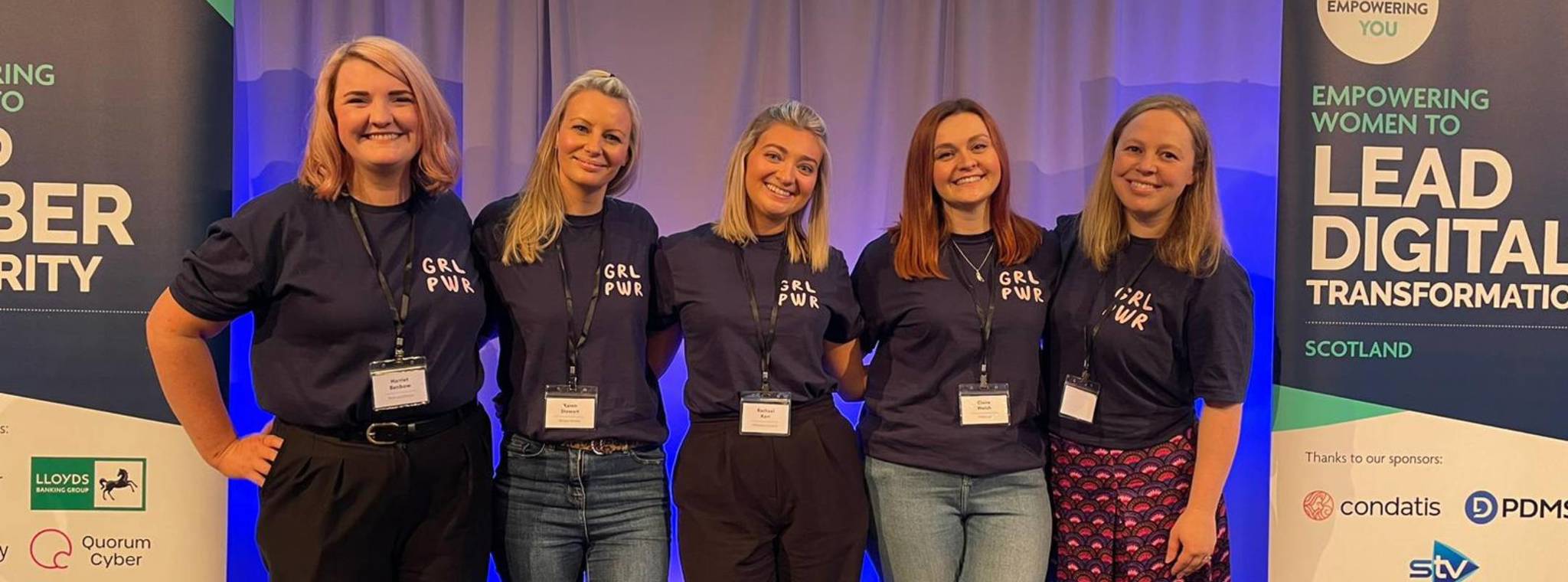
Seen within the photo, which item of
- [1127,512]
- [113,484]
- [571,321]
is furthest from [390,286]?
[1127,512]

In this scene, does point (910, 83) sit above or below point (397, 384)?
above

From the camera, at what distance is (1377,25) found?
3.13m

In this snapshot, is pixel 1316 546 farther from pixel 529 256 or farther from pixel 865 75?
pixel 529 256

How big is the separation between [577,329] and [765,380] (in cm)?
43

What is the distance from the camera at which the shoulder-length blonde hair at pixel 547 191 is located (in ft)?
7.73

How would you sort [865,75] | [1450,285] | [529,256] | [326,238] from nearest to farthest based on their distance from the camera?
[326,238]
[529,256]
[1450,285]
[865,75]

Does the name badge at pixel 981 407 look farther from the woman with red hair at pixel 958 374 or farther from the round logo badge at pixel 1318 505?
the round logo badge at pixel 1318 505

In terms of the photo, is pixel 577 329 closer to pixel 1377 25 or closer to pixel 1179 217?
pixel 1179 217

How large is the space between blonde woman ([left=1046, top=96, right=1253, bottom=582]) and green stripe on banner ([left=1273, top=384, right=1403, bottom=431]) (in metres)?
0.81

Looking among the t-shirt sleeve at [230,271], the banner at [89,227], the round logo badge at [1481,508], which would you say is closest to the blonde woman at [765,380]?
the t-shirt sleeve at [230,271]

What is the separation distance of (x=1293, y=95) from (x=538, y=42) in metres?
2.23

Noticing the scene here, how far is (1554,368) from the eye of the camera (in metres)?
3.14

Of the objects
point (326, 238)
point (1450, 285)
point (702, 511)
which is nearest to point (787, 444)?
point (702, 511)

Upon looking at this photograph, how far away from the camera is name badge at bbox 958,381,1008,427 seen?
2.45m
